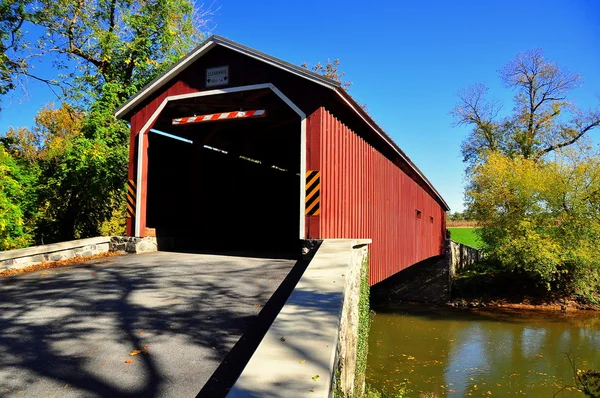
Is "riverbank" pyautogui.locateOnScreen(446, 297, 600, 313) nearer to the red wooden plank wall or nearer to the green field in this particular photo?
the red wooden plank wall

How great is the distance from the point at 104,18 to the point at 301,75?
924 cm

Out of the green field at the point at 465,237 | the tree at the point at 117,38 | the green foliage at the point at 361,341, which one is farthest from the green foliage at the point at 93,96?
the green field at the point at 465,237

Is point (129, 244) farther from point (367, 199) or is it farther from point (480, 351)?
point (480, 351)

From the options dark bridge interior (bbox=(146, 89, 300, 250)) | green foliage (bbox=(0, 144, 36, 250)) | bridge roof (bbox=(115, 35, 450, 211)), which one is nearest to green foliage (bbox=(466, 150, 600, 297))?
dark bridge interior (bbox=(146, 89, 300, 250))

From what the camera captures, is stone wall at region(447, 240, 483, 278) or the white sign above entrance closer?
the white sign above entrance

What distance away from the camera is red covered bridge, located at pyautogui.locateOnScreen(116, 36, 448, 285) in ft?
20.8

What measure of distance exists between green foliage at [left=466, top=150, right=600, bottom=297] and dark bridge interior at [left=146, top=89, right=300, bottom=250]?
411 inches

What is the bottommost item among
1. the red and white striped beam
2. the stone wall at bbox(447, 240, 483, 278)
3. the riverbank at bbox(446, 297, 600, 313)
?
the riverbank at bbox(446, 297, 600, 313)

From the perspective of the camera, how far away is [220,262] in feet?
19.9

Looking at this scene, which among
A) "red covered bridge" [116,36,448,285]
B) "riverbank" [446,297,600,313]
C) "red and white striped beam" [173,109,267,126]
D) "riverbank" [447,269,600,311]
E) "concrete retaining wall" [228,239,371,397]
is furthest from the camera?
"riverbank" [447,269,600,311]

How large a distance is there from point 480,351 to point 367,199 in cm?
737

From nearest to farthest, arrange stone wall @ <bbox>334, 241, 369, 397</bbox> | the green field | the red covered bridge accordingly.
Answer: stone wall @ <bbox>334, 241, 369, 397</bbox> → the red covered bridge → the green field

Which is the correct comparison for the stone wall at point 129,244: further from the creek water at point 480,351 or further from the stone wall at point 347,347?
the creek water at point 480,351

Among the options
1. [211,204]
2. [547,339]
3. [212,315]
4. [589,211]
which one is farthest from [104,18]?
[589,211]
